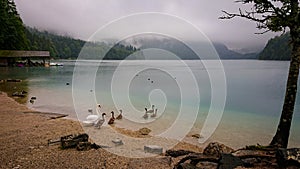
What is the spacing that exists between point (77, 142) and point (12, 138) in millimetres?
2937

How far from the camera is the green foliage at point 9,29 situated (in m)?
61.8

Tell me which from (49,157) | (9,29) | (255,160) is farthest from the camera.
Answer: (9,29)

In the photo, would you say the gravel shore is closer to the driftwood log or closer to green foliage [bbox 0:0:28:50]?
the driftwood log

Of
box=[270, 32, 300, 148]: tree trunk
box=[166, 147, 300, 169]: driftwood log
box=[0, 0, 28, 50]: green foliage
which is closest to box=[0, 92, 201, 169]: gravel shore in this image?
box=[166, 147, 300, 169]: driftwood log

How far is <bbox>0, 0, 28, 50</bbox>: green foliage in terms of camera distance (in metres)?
61.8

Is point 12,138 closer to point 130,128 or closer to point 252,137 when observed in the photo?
point 130,128

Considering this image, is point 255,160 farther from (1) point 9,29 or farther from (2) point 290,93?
(1) point 9,29

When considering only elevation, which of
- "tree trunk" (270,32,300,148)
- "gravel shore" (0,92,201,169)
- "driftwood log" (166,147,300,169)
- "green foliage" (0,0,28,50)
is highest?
"green foliage" (0,0,28,50)

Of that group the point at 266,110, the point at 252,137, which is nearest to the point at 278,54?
the point at 266,110

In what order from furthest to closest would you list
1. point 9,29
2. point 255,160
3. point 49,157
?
1. point 9,29
2. point 49,157
3. point 255,160

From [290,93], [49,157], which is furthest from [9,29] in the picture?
[290,93]

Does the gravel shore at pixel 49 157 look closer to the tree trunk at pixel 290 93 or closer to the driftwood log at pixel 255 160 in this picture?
the driftwood log at pixel 255 160

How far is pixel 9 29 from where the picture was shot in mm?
63969

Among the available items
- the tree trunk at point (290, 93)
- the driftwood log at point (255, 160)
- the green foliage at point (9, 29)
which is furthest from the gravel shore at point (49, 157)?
the green foliage at point (9, 29)
